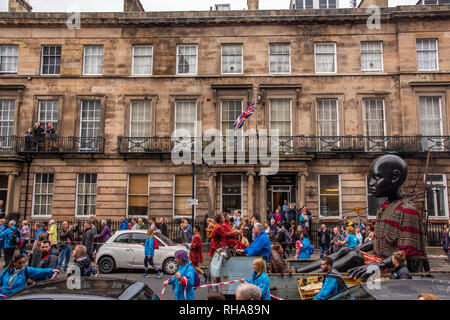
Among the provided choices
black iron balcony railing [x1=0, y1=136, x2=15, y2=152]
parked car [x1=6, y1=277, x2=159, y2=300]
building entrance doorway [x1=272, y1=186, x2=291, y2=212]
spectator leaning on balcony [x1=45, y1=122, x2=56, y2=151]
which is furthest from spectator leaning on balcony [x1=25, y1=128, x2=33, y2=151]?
parked car [x1=6, y1=277, x2=159, y2=300]

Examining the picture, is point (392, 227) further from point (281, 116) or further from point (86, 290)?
point (281, 116)

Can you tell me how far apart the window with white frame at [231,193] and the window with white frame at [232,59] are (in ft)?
22.9

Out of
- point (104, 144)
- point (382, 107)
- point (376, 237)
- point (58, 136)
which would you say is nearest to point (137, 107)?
point (104, 144)

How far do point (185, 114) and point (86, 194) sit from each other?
811cm

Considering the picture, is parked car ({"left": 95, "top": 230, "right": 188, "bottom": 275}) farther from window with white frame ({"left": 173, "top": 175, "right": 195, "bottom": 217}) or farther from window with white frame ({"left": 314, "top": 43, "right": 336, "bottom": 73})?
window with white frame ({"left": 314, "top": 43, "right": 336, "bottom": 73})

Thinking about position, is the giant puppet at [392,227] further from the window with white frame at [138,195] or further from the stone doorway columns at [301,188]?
the window with white frame at [138,195]

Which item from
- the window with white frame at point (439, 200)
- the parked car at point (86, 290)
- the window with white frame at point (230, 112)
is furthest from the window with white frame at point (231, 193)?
the parked car at point (86, 290)

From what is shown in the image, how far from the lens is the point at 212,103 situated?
22.4 meters

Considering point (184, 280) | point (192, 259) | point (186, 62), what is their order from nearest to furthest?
point (184, 280) → point (192, 259) → point (186, 62)

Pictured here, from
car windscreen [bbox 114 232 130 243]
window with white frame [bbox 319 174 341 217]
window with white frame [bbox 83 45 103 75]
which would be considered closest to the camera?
car windscreen [bbox 114 232 130 243]

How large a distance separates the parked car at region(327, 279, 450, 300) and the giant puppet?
2.32 meters

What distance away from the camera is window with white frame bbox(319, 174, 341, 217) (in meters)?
21.4

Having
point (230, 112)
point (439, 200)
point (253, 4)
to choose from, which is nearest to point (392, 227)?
point (230, 112)

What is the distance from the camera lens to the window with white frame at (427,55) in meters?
22.1
